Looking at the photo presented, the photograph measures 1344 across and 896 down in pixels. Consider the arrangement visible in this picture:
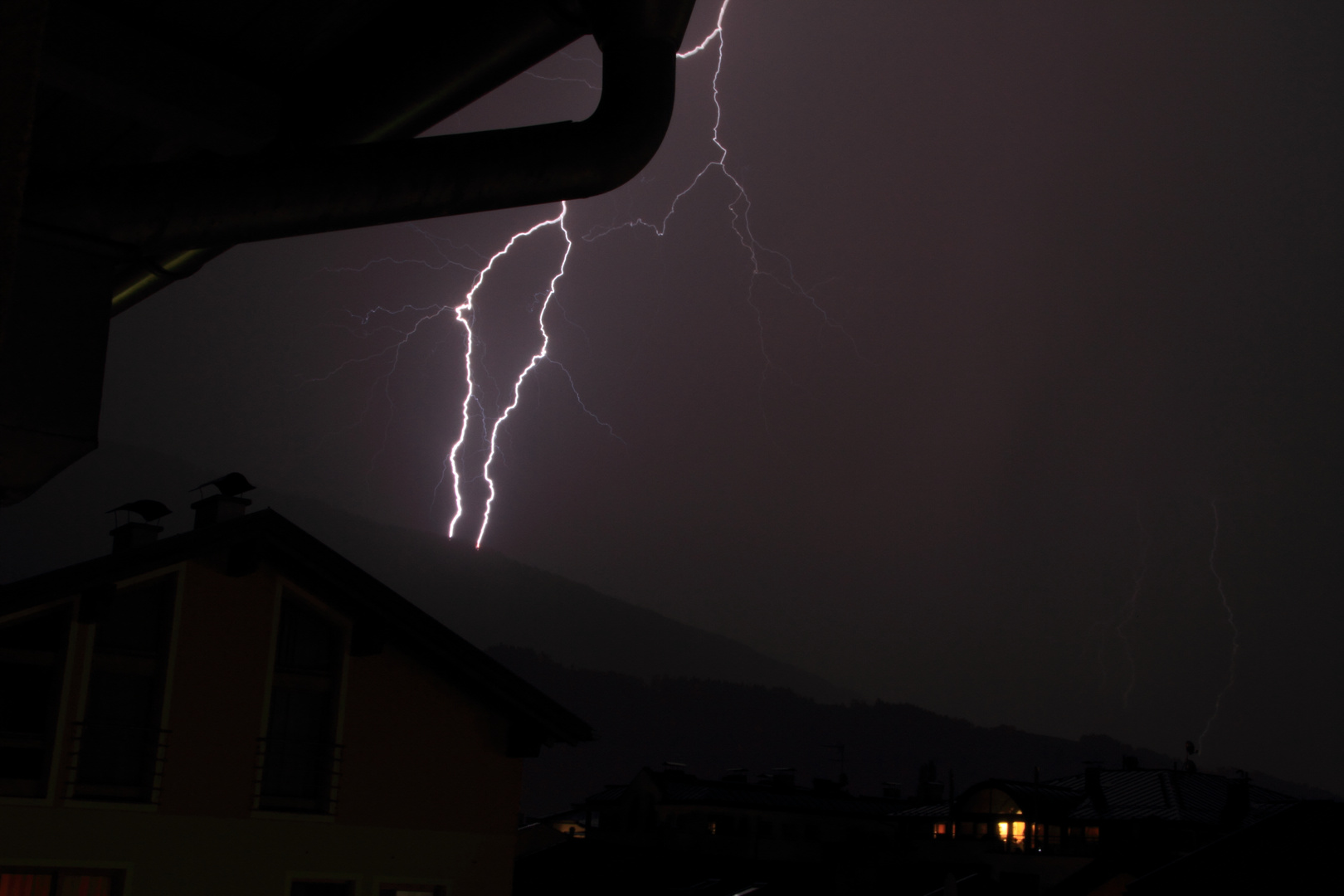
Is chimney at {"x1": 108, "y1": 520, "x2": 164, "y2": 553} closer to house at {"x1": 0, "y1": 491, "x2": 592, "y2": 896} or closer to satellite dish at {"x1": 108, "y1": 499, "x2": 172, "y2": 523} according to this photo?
house at {"x1": 0, "y1": 491, "x2": 592, "y2": 896}

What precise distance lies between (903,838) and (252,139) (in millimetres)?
31093

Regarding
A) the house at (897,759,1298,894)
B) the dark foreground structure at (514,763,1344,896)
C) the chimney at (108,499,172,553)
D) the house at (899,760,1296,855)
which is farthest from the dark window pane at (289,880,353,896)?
the house at (899,760,1296,855)

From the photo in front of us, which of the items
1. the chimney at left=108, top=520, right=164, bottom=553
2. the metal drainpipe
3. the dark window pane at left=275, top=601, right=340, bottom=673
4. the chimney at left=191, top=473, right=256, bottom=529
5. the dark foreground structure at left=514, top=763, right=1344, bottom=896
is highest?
the chimney at left=191, top=473, right=256, bottom=529

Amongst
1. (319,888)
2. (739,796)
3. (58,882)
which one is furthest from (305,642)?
(739,796)

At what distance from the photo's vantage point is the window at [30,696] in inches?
267

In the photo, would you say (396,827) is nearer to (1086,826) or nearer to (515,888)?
(515,888)

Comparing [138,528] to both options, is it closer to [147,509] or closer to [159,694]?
[147,509]

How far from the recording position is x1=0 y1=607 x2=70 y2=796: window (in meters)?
6.79

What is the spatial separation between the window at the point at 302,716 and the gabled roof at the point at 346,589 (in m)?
0.25

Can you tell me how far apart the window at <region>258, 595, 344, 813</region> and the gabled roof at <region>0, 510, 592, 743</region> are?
0.25 m

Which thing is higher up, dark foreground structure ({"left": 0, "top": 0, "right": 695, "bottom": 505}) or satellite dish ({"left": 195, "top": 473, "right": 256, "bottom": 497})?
satellite dish ({"left": 195, "top": 473, "right": 256, "bottom": 497})

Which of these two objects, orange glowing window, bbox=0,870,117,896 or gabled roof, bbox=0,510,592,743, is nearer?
orange glowing window, bbox=0,870,117,896

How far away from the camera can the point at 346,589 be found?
817 centimetres

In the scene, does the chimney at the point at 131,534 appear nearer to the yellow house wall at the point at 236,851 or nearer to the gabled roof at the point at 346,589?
the gabled roof at the point at 346,589
